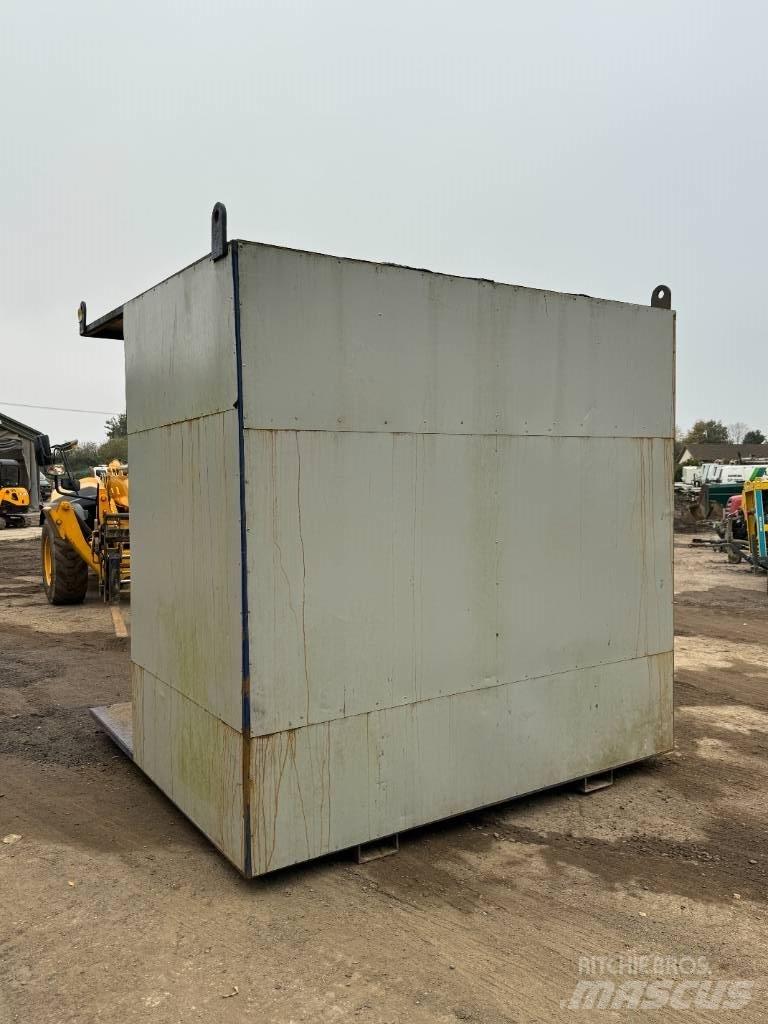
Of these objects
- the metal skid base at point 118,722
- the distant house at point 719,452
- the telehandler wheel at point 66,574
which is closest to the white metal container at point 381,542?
the metal skid base at point 118,722

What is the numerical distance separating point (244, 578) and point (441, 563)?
1032mm

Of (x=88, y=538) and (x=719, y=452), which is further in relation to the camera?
(x=719, y=452)

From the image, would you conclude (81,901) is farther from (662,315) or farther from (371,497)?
(662,315)

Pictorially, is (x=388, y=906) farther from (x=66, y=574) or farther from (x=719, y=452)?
(x=719, y=452)

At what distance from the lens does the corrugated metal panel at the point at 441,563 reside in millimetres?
3463

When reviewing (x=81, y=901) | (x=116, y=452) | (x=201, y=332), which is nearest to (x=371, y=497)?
(x=201, y=332)

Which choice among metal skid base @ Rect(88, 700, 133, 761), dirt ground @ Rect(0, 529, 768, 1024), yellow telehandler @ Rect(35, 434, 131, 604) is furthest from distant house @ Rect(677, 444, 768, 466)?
dirt ground @ Rect(0, 529, 768, 1024)

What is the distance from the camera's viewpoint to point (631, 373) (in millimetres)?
4590

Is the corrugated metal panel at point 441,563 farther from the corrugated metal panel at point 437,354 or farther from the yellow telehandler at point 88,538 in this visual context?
the yellow telehandler at point 88,538

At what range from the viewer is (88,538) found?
432 inches

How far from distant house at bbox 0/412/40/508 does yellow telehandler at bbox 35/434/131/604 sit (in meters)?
23.1

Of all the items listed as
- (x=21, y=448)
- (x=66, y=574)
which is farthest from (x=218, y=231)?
(x=21, y=448)

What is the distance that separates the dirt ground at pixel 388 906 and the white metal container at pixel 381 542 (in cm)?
21

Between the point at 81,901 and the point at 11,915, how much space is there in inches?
10.5
